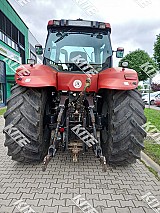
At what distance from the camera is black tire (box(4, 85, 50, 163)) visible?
368 centimetres

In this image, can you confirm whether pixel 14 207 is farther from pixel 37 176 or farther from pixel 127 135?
pixel 127 135

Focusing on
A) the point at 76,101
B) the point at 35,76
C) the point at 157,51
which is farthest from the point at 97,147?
the point at 157,51

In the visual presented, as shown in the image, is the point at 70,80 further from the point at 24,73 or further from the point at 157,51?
the point at 157,51

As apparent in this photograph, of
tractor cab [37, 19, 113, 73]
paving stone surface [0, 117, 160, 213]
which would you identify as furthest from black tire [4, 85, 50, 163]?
tractor cab [37, 19, 113, 73]

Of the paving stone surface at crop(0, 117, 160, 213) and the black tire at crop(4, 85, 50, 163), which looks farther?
the black tire at crop(4, 85, 50, 163)

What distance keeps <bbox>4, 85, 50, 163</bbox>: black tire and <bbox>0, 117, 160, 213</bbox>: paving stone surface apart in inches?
16.6

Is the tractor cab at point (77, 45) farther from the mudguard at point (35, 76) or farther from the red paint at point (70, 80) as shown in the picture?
the mudguard at point (35, 76)

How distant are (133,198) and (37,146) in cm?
174

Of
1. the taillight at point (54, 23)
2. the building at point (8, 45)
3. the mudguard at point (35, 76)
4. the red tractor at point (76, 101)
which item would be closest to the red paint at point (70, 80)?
the red tractor at point (76, 101)

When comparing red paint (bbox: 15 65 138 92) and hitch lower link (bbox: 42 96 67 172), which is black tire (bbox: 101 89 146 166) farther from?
hitch lower link (bbox: 42 96 67 172)

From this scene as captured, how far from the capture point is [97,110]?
15.0 ft

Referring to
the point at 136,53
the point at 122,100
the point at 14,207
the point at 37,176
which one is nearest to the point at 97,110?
the point at 122,100

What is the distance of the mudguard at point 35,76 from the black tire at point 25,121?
0.69 ft

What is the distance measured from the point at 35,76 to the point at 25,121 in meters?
0.76
